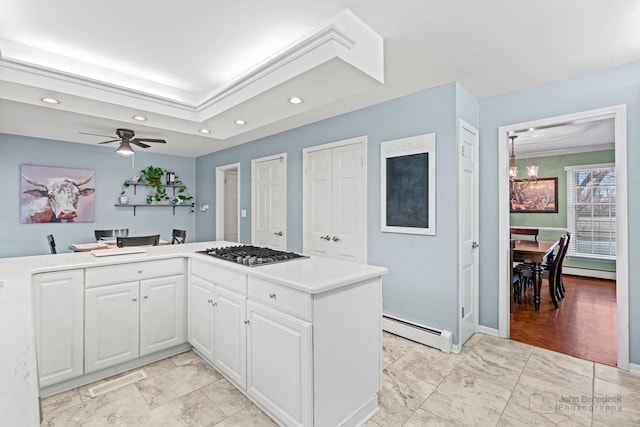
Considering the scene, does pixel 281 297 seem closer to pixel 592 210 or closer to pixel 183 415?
pixel 183 415

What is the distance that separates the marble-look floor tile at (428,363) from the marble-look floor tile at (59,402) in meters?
2.31

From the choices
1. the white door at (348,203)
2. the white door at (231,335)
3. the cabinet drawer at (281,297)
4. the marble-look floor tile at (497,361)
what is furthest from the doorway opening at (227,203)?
the marble-look floor tile at (497,361)

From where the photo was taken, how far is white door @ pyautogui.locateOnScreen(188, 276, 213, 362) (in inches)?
95.1

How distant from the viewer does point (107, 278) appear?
235cm

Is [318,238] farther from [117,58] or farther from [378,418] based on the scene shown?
[117,58]

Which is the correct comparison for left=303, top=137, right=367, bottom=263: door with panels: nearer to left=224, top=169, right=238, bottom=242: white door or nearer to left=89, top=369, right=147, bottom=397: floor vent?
left=89, top=369, right=147, bottom=397: floor vent

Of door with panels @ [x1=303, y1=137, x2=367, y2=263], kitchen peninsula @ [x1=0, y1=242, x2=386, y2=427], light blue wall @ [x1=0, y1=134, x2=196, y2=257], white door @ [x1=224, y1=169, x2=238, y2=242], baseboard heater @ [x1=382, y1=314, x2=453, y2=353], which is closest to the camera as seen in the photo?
kitchen peninsula @ [x1=0, y1=242, x2=386, y2=427]

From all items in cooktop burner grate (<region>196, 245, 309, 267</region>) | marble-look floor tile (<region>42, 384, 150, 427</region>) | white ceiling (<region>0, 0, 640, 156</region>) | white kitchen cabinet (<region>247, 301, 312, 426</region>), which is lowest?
marble-look floor tile (<region>42, 384, 150, 427</region>)

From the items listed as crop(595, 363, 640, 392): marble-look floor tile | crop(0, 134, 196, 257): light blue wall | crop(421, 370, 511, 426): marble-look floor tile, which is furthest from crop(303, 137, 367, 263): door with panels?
crop(0, 134, 196, 257): light blue wall

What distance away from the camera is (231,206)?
252 inches

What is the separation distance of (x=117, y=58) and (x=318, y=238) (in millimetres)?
2770

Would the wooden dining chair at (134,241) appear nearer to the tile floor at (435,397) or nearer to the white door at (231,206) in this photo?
the tile floor at (435,397)

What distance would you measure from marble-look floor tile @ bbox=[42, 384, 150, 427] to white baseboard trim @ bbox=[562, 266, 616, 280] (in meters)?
7.16

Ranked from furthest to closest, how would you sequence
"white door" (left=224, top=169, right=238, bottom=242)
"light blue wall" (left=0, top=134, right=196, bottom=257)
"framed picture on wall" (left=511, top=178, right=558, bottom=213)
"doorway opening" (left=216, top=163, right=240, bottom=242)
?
"white door" (left=224, top=169, right=238, bottom=242), "framed picture on wall" (left=511, top=178, right=558, bottom=213), "doorway opening" (left=216, top=163, right=240, bottom=242), "light blue wall" (left=0, top=134, right=196, bottom=257)
